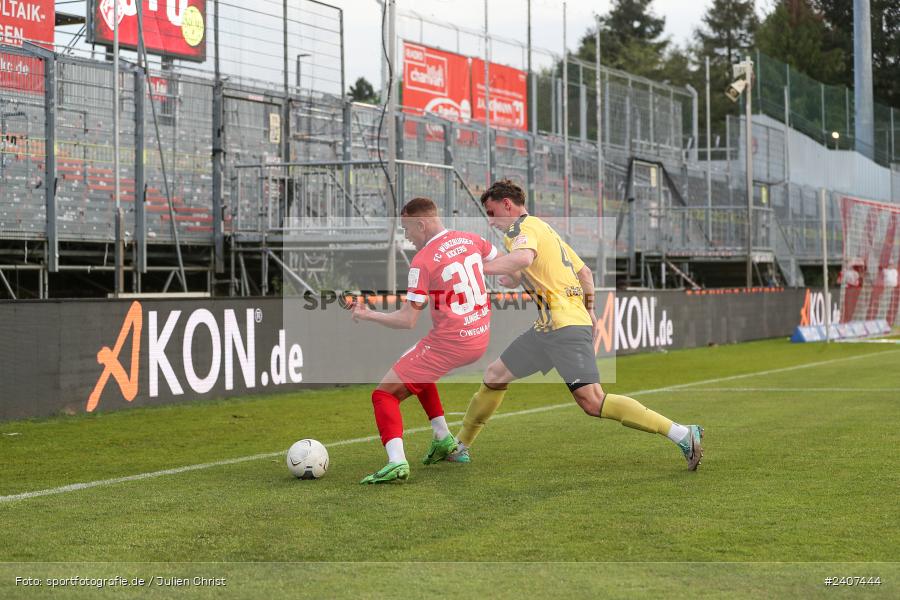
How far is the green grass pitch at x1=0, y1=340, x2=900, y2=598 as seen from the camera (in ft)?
19.0

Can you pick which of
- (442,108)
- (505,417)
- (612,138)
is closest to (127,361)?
(505,417)

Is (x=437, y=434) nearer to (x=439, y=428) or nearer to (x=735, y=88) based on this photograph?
(x=439, y=428)

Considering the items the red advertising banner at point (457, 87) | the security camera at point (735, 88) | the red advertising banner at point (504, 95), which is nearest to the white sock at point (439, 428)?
the red advertising banner at point (457, 87)

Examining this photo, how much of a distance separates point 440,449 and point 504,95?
2428cm

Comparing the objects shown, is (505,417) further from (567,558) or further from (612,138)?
(612,138)

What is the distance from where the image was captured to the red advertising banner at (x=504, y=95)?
32031mm

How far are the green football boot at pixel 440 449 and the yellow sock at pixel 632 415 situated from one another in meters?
1.19

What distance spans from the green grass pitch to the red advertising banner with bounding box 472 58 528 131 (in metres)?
19.9

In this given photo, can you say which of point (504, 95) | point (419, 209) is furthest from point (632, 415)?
point (504, 95)

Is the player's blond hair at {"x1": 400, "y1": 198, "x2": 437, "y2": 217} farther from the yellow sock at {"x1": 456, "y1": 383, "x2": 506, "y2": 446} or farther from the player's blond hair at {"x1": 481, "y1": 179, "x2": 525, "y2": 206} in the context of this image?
the yellow sock at {"x1": 456, "y1": 383, "x2": 506, "y2": 446}

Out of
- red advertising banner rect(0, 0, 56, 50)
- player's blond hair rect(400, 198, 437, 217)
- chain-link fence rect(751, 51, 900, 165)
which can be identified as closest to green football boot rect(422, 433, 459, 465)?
player's blond hair rect(400, 198, 437, 217)

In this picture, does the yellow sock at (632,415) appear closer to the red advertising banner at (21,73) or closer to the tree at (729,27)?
the red advertising banner at (21,73)

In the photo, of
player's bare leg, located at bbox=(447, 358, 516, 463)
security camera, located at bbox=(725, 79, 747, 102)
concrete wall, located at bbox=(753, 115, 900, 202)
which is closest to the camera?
player's bare leg, located at bbox=(447, 358, 516, 463)

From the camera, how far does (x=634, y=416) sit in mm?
8898
